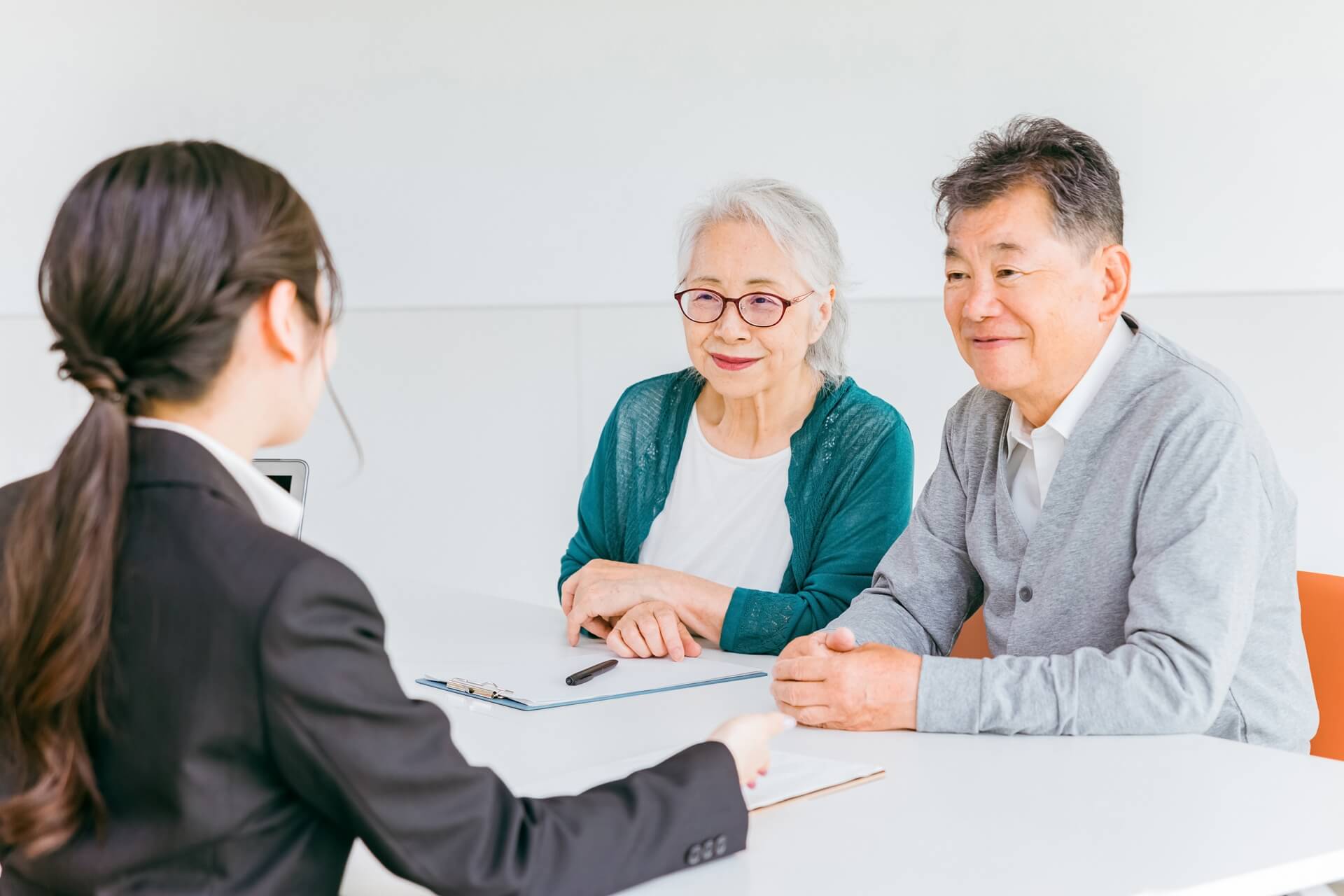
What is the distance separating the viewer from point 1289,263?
10.8ft

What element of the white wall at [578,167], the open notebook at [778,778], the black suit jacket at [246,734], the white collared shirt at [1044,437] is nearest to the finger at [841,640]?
the open notebook at [778,778]

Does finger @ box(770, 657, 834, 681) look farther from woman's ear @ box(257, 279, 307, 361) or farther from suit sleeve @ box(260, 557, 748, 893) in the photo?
woman's ear @ box(257, 279, 307, 361)

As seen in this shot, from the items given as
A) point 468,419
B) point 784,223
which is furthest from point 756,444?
point 468,419

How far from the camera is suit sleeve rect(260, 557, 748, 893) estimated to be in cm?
76

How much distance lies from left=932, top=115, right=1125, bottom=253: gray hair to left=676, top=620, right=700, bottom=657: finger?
698 millimetres

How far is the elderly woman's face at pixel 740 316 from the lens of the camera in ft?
7.06

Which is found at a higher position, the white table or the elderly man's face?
the elderly man's face

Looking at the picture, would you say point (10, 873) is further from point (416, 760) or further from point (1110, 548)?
point (1110, 548)

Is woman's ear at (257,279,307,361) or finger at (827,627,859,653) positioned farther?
finger at (827,627,859,653)

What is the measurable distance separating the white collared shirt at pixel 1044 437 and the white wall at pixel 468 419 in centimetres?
176

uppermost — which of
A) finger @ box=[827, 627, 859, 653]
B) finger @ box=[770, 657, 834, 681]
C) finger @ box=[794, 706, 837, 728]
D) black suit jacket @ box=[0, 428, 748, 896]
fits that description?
black suit jacket @ box=[0, 428, 748, 896]

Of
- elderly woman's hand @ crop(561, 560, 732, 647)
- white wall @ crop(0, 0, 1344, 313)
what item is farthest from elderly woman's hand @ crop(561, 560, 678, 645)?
white wall @ crop(0, 0, 1344, 313)

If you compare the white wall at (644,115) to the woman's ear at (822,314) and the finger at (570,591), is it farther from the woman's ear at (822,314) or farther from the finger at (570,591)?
the finger at (570,591)

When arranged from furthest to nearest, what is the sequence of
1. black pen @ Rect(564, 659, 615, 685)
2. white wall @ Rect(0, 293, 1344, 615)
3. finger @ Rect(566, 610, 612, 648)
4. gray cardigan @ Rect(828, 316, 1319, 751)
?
white wall @ Rect(0, 293, 1344, 615)
finger @ Rect(566, 610, 612, 648)
black pen @ Rect(564, 659, 615, 685)
gray cardigan @ Rect(828, 316, 1319, 751)
